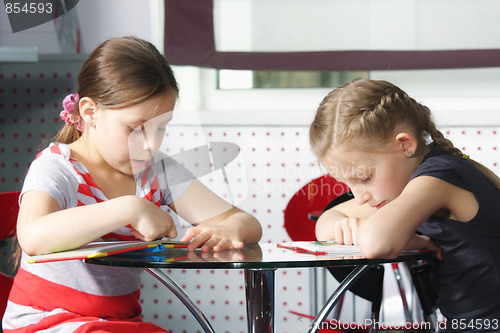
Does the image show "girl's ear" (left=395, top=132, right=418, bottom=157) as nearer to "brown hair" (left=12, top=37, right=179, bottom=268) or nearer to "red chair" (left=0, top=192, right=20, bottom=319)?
"brown hair" (left=12, top=37, right=179, bottom=268)

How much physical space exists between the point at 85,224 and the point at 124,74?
36 cm

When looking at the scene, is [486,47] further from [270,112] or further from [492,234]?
[492,234]

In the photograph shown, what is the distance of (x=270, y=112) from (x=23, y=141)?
0.93 meters

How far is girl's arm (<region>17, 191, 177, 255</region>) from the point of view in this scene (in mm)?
969

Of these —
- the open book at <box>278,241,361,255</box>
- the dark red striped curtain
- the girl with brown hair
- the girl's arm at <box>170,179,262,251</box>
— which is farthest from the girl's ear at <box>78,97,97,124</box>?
the dark red striped curtain

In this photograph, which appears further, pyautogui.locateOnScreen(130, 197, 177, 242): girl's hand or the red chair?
the red chair

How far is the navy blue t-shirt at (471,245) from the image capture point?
3.66ft

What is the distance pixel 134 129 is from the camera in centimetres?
122

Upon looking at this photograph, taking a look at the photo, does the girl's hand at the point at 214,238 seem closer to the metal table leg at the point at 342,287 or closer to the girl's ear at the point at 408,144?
the metal table leg at the point at 342,287

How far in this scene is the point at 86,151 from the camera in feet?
4.24

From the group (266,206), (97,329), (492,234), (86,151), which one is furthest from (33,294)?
(266,206)

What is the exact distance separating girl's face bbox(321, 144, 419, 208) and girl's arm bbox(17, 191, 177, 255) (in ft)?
1.28

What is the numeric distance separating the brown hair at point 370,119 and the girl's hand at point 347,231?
0.53ft

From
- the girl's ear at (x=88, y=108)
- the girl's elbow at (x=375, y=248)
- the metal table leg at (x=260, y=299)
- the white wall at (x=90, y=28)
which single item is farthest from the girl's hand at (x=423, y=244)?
the white wall at (x=90, y=28)
